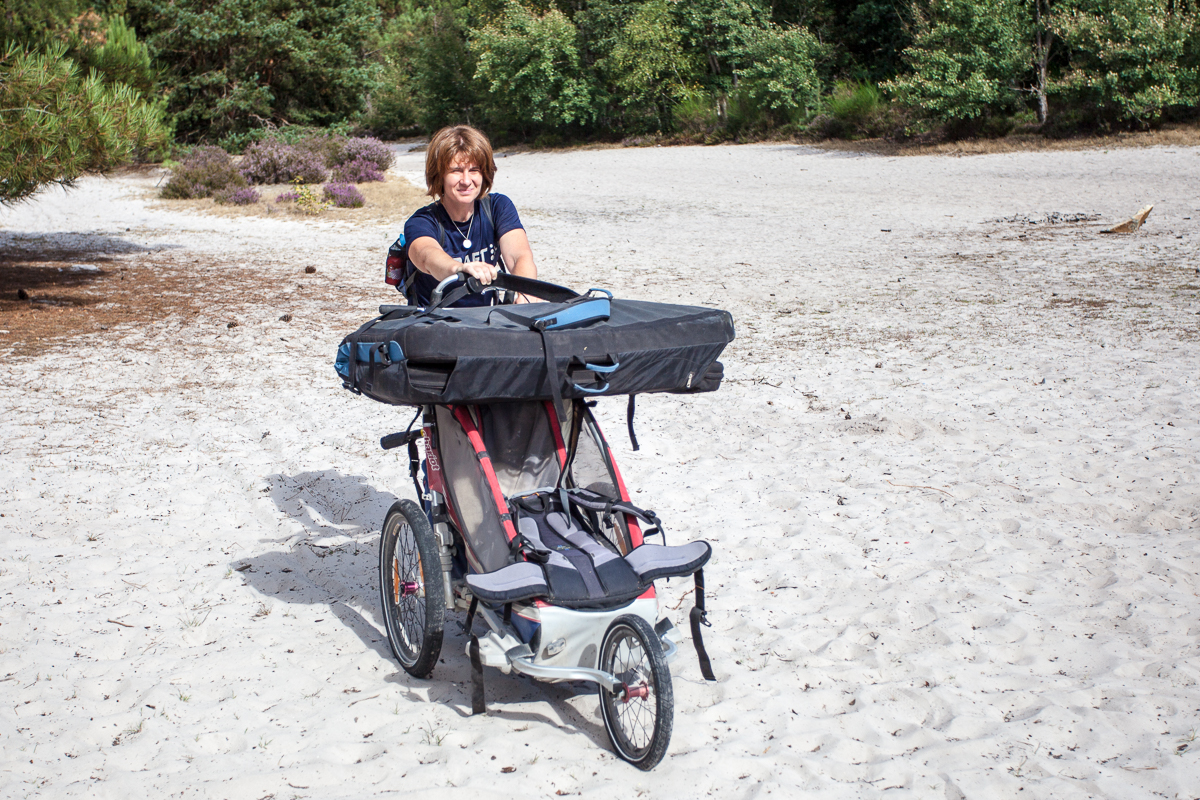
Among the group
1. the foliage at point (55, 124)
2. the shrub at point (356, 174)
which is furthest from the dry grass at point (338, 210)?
the foliage at point (55, 124)

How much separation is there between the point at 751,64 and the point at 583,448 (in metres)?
30.9

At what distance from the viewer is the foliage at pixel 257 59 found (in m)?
26.5

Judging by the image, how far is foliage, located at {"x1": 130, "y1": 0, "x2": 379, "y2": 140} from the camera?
2650cm

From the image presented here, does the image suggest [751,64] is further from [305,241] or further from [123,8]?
[305,241]

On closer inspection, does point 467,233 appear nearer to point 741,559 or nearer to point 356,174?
point 741,559

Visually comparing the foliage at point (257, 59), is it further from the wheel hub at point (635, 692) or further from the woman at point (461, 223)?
the wheel hub at point (635, 692)

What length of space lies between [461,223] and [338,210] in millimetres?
14187

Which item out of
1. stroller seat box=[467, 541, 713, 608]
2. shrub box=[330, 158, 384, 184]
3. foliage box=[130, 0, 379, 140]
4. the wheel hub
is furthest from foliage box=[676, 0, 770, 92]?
the wheel hub

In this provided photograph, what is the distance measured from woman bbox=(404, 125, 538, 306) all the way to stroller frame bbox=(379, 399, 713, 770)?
559 mm

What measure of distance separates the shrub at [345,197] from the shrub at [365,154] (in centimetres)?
389

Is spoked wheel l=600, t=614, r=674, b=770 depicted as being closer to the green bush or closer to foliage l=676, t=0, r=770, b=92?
the green bush

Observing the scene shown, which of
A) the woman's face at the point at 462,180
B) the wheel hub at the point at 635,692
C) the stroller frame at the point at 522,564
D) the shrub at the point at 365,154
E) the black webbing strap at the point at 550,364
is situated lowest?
the wheel hub at the point at 635,692

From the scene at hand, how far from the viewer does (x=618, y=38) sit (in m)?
35.5

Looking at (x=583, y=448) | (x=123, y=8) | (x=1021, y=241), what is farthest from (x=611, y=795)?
(x=123, y=8)
